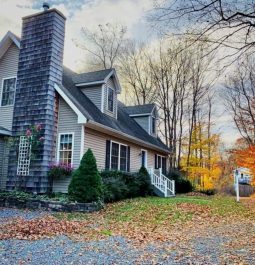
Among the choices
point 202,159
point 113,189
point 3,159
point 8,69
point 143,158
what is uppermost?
point 8,69

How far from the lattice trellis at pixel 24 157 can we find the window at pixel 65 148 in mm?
1335

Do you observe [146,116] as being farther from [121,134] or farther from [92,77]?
[121,134]

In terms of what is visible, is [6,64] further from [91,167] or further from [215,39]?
[215,39]

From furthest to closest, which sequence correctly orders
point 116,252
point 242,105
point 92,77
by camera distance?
point 242,105
point 92,77
point 116,252

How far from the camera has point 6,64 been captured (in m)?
15.1

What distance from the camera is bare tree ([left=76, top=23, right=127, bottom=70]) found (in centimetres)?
2841

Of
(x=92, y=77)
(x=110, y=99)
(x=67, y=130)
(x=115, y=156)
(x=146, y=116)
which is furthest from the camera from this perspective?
(x=146, y=116)

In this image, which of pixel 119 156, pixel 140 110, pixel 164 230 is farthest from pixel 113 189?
pixel 140 110

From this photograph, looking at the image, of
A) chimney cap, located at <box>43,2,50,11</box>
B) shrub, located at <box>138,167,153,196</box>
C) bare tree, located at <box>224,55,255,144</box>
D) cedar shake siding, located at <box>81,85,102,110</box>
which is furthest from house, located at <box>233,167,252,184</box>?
chimney cap, located at <box>43,2,50,11</box>

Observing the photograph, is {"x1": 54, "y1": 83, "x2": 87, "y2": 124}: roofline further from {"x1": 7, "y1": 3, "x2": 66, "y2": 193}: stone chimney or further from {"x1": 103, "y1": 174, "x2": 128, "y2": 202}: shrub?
{"x1": 103, "y1": 174, "x2": 128, "y2": 202}: shrub

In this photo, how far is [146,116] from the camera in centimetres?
Answer: 2233

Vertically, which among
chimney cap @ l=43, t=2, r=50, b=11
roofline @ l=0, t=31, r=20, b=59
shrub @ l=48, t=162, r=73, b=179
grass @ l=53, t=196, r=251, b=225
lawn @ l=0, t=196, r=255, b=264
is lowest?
lawn @ l=0, t=196, r=255, b=264

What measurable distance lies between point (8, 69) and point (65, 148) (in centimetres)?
535

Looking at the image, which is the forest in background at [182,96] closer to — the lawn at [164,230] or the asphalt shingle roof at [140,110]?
the asphalt shingle roof at [140,110]
